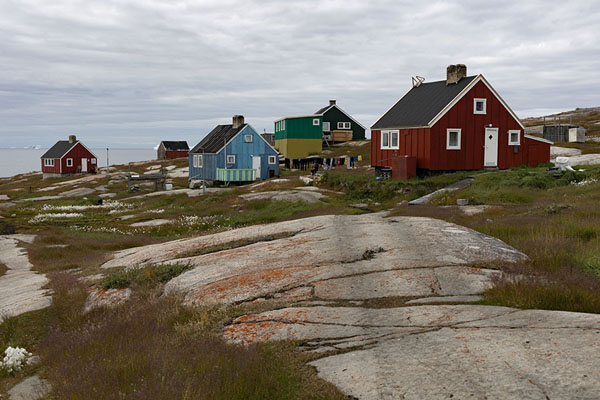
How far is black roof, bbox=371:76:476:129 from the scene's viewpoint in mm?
35156

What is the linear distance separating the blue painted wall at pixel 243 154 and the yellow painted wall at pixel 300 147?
38.0ft

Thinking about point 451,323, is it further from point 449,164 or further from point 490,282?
point 449,164

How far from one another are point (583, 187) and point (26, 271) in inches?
972

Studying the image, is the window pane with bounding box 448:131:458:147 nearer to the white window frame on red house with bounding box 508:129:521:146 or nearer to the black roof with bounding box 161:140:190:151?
the white window frame on red house with bounding box 508:129:521:146

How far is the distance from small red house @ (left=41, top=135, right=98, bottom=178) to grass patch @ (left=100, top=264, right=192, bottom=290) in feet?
295

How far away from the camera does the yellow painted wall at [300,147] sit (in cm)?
6981

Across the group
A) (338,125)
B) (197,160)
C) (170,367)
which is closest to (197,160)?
(197,160)

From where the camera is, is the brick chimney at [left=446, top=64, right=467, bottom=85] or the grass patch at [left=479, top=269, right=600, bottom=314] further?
the brick chimney at [left=446, top=64, right=467, bottom=85]

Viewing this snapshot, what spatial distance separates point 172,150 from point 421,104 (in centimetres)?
9209

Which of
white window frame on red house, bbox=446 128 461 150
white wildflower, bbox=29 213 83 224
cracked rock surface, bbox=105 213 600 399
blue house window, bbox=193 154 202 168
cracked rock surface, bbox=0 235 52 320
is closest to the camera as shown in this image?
cracked rock surface, bbox=105 213 600 399

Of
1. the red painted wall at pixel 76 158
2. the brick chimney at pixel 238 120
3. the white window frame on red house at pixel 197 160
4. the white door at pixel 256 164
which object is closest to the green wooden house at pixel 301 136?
the brick chimney at pixel 238 120

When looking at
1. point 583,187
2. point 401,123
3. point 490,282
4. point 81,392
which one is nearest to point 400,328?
point 490,282

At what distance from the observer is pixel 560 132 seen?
5556cm

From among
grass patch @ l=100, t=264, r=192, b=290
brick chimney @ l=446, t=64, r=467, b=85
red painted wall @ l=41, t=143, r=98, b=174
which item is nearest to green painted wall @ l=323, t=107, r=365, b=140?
brick chimney @ l=446, t=64, r=467, b=85
